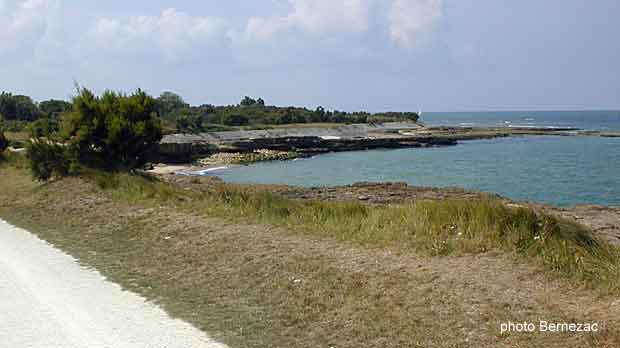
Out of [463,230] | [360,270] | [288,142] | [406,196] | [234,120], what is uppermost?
[463,230]

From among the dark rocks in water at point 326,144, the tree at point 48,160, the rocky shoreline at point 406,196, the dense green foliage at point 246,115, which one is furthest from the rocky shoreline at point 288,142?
the tree at point 48,160

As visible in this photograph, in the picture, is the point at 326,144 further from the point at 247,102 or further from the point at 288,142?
the point at 247,102

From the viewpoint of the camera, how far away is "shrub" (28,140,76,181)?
22312mm

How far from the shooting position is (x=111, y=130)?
77.8 ft

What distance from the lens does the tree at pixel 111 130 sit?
2377 cm

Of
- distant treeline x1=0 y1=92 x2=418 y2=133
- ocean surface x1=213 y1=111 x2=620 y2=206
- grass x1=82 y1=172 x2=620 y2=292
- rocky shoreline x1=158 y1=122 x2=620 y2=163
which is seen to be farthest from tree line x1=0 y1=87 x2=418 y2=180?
distant treeline x1=0 y1=92 x2=418 y2=133

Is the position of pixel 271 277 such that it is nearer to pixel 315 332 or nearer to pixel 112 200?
pixel 315 332

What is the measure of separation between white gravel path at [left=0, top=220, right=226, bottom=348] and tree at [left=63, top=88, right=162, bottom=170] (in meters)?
13.7

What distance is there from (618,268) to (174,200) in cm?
1102

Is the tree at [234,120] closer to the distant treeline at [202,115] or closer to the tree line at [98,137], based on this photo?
the distant treeline at [202,115]

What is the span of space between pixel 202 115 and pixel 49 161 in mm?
113504

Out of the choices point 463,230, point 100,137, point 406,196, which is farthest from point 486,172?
point 463,230

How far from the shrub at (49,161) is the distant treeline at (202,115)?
2053 inches

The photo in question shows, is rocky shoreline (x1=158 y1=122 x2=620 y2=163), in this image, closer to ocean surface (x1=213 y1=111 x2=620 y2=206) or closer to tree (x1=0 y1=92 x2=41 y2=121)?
ocean surface (x1=213 y1=111 x2=620 y2=206)
